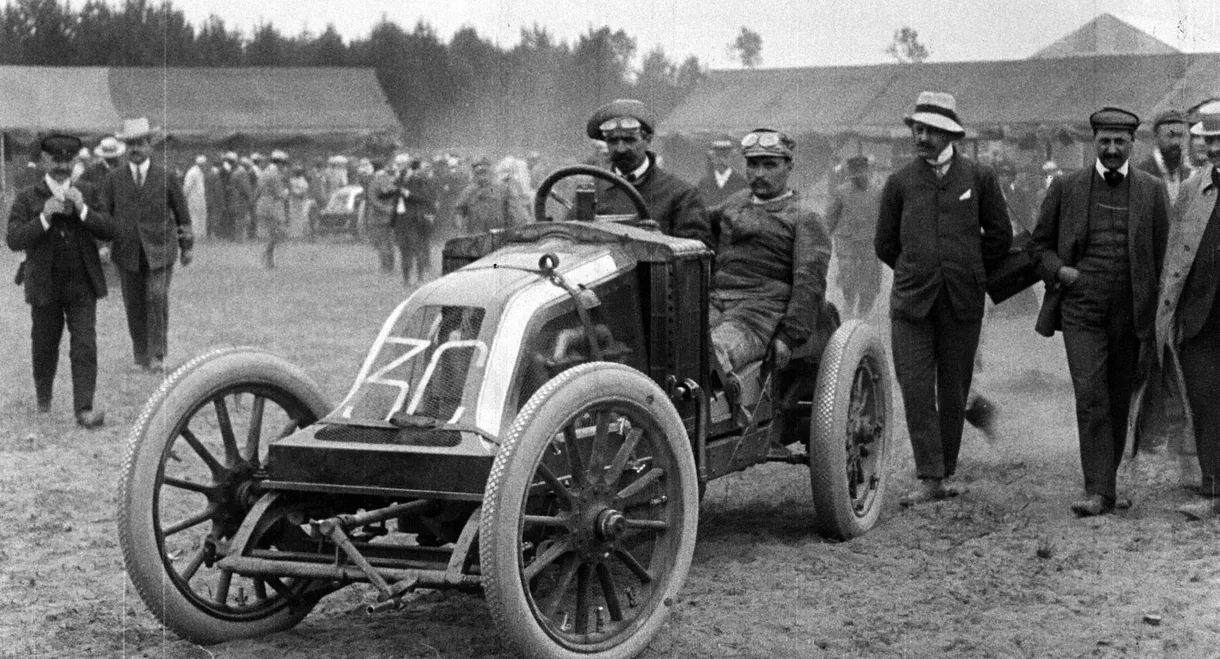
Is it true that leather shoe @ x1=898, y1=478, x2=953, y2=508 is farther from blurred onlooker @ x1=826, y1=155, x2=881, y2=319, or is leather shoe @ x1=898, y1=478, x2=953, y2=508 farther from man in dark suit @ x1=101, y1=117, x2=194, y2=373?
blurred onlooker @ x1=826, y1=155, x2=881, y2=319

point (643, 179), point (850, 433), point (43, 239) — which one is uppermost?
point (643, 179)

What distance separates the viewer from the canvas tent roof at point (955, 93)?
14.2m

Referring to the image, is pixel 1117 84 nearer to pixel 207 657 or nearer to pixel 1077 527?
pixel 1077 527

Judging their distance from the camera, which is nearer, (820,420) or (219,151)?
(820,420)

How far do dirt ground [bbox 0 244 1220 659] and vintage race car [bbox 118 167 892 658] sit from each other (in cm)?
33

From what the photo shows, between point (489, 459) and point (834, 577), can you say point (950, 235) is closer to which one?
point (834, 577)

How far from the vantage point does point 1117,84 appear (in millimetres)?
14508

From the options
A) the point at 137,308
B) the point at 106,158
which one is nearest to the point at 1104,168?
the point at 137,308

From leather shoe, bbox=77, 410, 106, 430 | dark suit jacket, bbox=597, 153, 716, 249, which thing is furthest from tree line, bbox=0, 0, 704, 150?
dark suit jacket, bbox=597, 153, 716, 249

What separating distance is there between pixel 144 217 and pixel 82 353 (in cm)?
239

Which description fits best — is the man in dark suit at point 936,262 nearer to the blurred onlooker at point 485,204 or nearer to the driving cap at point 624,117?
the driving cap at point 624,117

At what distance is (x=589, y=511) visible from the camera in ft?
18.2

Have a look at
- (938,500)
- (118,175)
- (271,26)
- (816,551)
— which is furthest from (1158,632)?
(271,26)

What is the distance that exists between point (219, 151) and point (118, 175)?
2256cm
